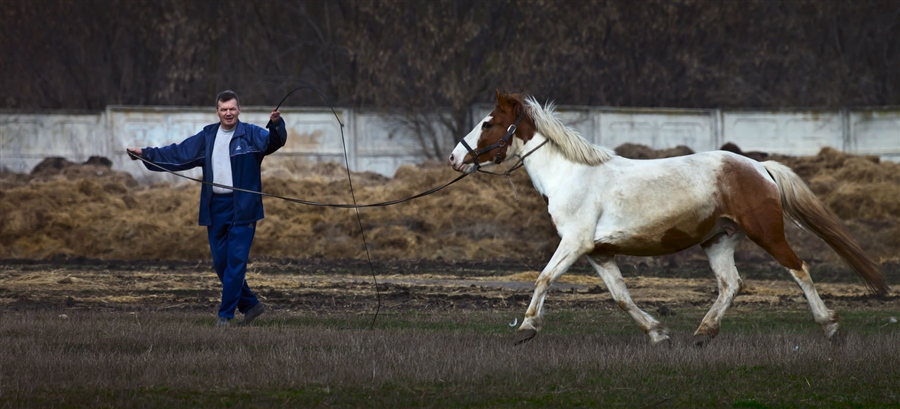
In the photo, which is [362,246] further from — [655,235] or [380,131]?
[655,235]

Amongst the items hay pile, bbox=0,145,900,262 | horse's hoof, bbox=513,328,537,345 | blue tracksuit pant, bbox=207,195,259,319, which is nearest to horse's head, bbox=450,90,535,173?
horse's hoof, bbox=513,328,537,345

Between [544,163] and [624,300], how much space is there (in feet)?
4.62

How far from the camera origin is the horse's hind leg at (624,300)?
10.4 meters

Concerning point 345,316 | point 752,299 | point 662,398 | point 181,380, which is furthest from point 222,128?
point 752,299

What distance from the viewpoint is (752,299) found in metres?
15.7

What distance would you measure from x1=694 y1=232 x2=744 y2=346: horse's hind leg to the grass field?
0.28 metres

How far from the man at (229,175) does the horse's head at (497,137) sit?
1.86m

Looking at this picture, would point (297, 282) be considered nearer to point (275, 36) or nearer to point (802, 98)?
point (275, 36)

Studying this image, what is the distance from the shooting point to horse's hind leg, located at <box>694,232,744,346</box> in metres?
10.5

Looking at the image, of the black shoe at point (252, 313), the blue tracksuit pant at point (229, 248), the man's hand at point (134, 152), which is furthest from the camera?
the black shoe at point (252, 313)

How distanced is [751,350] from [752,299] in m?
6.47

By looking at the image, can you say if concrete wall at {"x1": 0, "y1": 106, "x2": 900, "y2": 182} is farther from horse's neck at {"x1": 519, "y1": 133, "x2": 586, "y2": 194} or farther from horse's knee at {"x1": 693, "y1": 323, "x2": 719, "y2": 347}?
horse's knee at {"x1": 693, "y1": 323, "x2": 719, "y2": 347}

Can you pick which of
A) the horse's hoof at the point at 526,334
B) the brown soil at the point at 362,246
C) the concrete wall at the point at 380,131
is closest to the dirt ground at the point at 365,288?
the brown soil at the point at 362,246

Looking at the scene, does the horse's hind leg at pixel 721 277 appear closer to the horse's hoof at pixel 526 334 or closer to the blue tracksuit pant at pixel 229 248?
the horse's hoof at pixel 526 334
